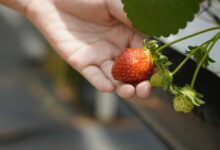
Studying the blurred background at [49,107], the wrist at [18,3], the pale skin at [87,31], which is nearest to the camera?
the pale skin at [87,31]

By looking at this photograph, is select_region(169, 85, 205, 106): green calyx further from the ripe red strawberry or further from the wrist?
the wrist

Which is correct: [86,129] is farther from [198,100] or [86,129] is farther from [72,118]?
[198,100]

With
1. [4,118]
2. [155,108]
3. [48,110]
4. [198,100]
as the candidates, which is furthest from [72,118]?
[198,100]

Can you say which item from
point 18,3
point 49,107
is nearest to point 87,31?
point 18,3

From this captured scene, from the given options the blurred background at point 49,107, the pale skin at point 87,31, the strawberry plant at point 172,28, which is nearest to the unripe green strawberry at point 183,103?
the strawberry plant at point 172,28

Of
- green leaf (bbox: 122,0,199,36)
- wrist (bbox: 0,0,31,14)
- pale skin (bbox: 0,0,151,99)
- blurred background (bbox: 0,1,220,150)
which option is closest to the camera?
green leaf (bbox: 122,0,199,36)

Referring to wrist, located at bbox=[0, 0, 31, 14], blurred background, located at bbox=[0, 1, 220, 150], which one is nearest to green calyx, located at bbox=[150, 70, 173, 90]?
wrist, located at bbox=[0, 0, 31, 14]

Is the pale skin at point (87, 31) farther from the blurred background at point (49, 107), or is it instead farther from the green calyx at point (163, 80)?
the blurred background at point (49, 107)
